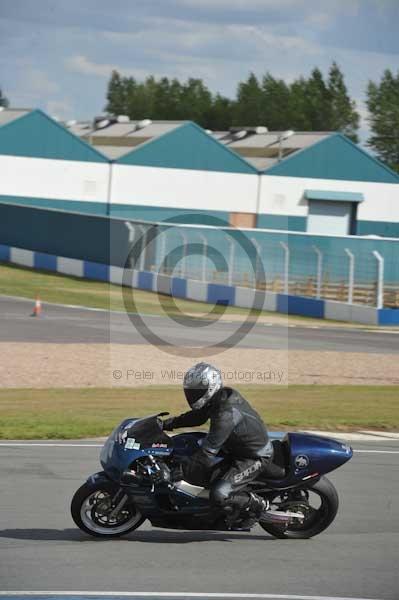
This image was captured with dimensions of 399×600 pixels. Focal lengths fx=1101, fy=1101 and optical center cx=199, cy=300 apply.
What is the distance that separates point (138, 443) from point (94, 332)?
19.7m

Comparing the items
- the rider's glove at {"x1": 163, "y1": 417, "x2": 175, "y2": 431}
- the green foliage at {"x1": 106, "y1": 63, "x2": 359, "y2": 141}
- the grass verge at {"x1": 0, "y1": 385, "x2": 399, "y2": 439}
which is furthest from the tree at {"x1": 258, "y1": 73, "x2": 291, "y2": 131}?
the rider's glove at {"x1": 163, "y1": 417, "x2": 175, "y2": 431}

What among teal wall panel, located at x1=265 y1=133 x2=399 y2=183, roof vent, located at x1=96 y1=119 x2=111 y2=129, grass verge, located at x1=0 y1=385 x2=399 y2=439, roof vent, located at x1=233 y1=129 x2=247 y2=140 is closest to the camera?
A: grass verge, located at x1=0 y1=385 x2=399 y2=439

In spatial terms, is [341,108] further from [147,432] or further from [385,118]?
[147,432]

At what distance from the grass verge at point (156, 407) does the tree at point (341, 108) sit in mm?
124434

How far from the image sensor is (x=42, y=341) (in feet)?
86.3

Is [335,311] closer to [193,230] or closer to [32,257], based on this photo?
[193,230]

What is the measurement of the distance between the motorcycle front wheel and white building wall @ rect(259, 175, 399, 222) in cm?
5605

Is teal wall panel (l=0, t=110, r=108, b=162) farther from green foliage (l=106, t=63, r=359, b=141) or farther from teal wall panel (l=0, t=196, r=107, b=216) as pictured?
green foliage (l=106, t=63, r=359, b=141)

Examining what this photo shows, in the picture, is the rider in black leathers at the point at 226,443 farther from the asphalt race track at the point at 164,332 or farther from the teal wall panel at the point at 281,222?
the teal wall panel at the point at 281,222

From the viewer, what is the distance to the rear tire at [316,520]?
9.13m

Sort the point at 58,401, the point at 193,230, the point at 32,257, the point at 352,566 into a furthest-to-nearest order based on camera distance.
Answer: the point at 32,257 → the point at 193,230 → the point at 58,401 → the point at 352,566

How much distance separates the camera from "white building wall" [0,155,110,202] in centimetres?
5722

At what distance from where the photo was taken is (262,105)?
15212 centimetres

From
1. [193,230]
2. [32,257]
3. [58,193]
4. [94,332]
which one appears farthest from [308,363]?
[58,193]
